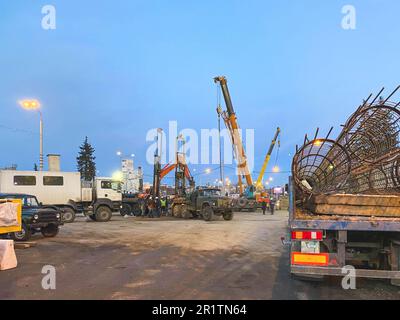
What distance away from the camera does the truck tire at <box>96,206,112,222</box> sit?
25.5 metres

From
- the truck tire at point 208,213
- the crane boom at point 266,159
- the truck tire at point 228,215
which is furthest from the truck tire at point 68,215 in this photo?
the crane boom at point 266,159

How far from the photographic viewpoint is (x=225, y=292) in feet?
22.3

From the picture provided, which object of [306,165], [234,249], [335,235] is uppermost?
[306,165]

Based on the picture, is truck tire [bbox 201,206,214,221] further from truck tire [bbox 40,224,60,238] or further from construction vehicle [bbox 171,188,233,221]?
truck tire [bbox 40,224,60,238]

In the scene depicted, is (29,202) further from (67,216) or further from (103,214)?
(103,214)

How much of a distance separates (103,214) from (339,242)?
69.7ft

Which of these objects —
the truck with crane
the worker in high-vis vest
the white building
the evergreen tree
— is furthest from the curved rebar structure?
the evergreen tree

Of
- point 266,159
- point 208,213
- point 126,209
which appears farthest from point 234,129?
point 266,159

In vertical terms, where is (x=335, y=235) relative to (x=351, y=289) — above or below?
above
